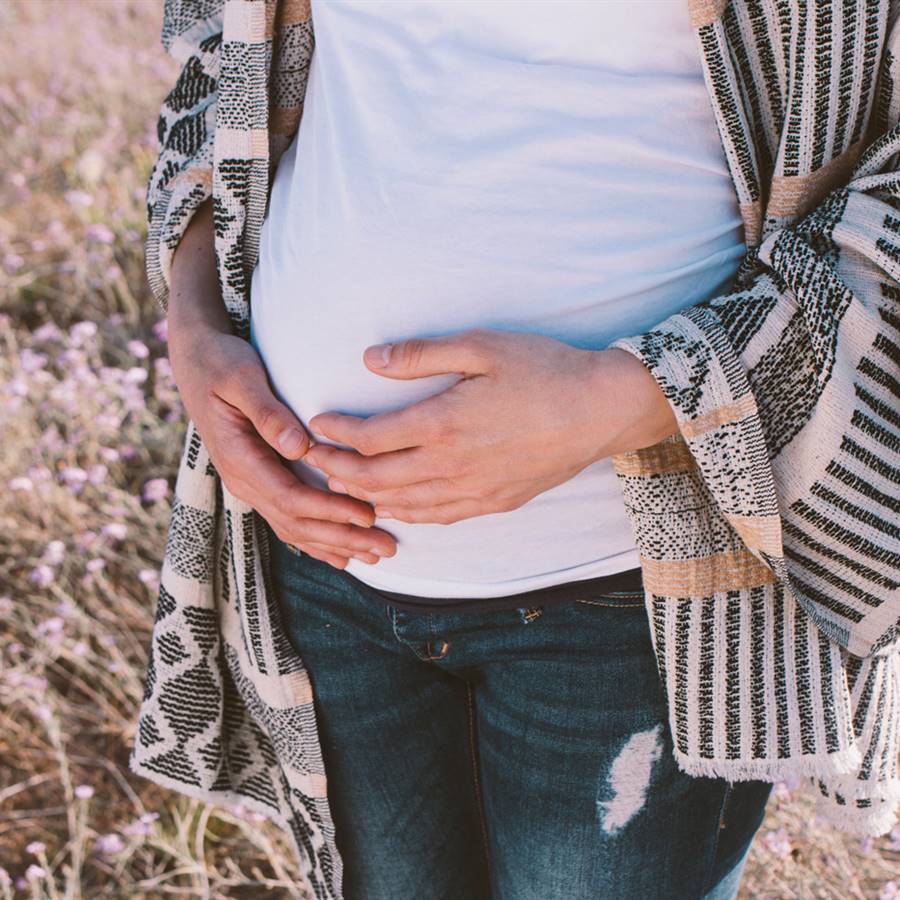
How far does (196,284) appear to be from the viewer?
1187 millimetres

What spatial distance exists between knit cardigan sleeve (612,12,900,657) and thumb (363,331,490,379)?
120 mm

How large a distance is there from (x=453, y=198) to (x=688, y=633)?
0.44m

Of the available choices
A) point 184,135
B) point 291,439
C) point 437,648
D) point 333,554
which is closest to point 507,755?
point 437,648

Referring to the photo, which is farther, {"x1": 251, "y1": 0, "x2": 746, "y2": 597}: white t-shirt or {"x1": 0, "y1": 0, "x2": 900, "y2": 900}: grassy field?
{"x1": 0, "y1": 0, "x2": 900, "y2": 900}: grassy field

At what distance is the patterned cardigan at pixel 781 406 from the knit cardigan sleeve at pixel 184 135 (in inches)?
3.5

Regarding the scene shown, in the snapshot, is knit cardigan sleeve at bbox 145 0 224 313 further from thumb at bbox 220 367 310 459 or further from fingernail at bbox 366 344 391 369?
fingernail at bbox 366 344 391 369

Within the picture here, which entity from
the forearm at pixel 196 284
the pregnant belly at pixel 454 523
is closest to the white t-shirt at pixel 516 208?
the pregnant belly at pixel 454 523

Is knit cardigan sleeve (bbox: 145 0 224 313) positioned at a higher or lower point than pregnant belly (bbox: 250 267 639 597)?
higher

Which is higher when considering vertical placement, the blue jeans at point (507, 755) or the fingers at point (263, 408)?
the fingers at point (263, 408)

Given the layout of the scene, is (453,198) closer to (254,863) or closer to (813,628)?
(813,628)

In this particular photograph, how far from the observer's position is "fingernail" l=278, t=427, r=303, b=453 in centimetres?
98

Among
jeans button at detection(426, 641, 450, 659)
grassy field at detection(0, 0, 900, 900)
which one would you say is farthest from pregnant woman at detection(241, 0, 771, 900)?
grassy field at detection(0, 0, 900, 900)

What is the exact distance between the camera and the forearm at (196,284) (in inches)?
45.1

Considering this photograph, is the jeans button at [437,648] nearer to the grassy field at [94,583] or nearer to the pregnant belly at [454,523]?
the pregnant belly at [454,523]
